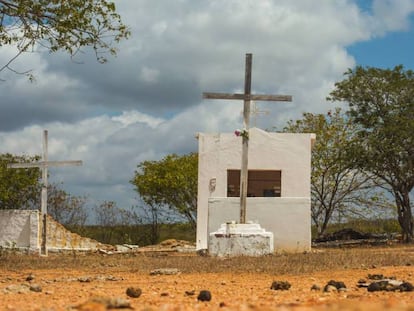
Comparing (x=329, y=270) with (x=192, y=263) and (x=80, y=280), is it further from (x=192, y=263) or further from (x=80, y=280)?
(x=80, y=280)

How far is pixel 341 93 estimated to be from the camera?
28797mm

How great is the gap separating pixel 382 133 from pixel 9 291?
20762mm

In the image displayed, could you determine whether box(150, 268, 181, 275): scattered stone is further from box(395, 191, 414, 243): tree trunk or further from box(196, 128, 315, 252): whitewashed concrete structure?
box(395, 191, 414, 243): tree trunk

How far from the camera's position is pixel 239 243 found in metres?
16.9

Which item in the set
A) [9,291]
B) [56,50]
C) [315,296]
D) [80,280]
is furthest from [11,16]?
[315,296]

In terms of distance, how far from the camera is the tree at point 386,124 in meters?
27.6

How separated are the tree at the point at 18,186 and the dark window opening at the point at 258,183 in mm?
8127

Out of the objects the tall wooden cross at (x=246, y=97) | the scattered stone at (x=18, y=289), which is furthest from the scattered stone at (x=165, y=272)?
the tall wooden cross at (x=246, y=97)

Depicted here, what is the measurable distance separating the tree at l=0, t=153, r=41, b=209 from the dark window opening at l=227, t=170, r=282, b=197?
8127 millimetres

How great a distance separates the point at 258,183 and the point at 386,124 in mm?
5435

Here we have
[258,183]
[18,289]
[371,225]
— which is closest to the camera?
[18,289]

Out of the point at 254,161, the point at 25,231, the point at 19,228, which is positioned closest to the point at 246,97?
the point at 254,161

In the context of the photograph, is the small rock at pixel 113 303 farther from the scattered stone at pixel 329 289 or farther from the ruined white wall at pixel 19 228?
the ruined white wall at pixel 19 228

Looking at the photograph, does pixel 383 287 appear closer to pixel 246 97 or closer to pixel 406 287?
pixel 406 287
